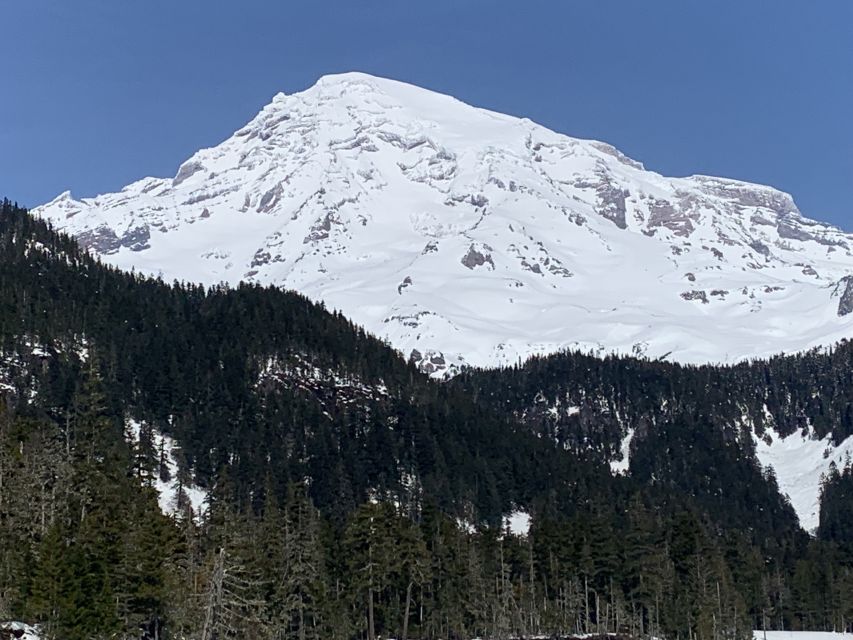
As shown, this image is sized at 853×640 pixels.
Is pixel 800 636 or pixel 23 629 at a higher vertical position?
pixel 23 629

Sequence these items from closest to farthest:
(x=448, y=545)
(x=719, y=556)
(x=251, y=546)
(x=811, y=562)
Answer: (x=251, y=546) < (x=448, y=545) < (x=719, y=556) < (x=811, y=562)

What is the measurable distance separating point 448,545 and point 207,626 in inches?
3698

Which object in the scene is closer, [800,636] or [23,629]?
[23,629]

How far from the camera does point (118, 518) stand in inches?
3898

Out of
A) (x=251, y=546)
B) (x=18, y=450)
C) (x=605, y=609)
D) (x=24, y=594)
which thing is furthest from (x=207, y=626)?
(x=605, y=609)

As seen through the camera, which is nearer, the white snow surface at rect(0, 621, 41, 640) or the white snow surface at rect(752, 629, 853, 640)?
the white snow surface at rect(0, 621, 41, 640)

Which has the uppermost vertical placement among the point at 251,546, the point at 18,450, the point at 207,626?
the point at 18,450

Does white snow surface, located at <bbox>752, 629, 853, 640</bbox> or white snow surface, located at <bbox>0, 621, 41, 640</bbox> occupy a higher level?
white snow surface, located at <bbox>0, 621, 41, 640</bbox>

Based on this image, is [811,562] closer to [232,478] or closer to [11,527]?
[232,478]

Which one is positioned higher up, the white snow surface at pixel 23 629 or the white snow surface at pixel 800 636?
the white snow surface at pixel 23 629

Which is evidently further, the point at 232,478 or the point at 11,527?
the point at 232,478

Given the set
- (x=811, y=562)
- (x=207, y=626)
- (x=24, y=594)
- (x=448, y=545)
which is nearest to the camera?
(x=207, y=626)

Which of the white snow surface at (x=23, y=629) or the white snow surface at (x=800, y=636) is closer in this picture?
the white snow surface at (x=23, y=629)

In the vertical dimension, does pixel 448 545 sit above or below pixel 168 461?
below
